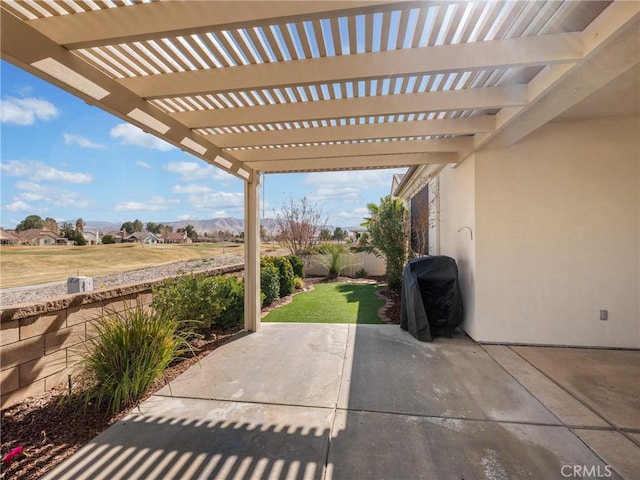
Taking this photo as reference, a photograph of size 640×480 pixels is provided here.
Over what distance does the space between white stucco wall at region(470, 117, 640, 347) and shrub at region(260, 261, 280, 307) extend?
4.45 meters

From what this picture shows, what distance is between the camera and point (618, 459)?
2.15 meters

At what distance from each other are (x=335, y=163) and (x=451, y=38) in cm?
300

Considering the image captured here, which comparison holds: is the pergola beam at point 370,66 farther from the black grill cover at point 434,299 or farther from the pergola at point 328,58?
the black grill cover at point 434,299

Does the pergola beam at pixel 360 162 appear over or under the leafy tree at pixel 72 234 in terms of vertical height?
over

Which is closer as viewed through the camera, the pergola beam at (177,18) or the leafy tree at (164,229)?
the pergola beam at (177,18)

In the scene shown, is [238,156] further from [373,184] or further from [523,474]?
[373,184]

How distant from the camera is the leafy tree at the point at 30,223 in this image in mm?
2910

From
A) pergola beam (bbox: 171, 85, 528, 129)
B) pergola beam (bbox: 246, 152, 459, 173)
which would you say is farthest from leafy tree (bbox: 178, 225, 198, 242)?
pergola beam (bbox: 171, 85, 528, 129)

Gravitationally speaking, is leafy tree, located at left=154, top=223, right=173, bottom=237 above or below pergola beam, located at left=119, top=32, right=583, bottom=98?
below

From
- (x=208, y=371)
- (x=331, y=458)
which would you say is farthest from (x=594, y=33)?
(x=208, y=371)

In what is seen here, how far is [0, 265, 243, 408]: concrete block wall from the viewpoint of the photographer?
2.66 meters

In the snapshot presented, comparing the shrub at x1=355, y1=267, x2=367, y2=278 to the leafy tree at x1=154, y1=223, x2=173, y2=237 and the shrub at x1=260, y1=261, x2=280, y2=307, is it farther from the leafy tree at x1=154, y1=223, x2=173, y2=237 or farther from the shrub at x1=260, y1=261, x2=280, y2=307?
the leafy tree at x1=154, y1=223, x2=173, y2=237

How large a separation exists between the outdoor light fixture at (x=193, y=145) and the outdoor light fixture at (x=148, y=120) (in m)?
0.31

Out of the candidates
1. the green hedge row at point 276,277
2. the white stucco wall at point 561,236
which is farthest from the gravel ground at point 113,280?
the white stucco wall at point 561,236
